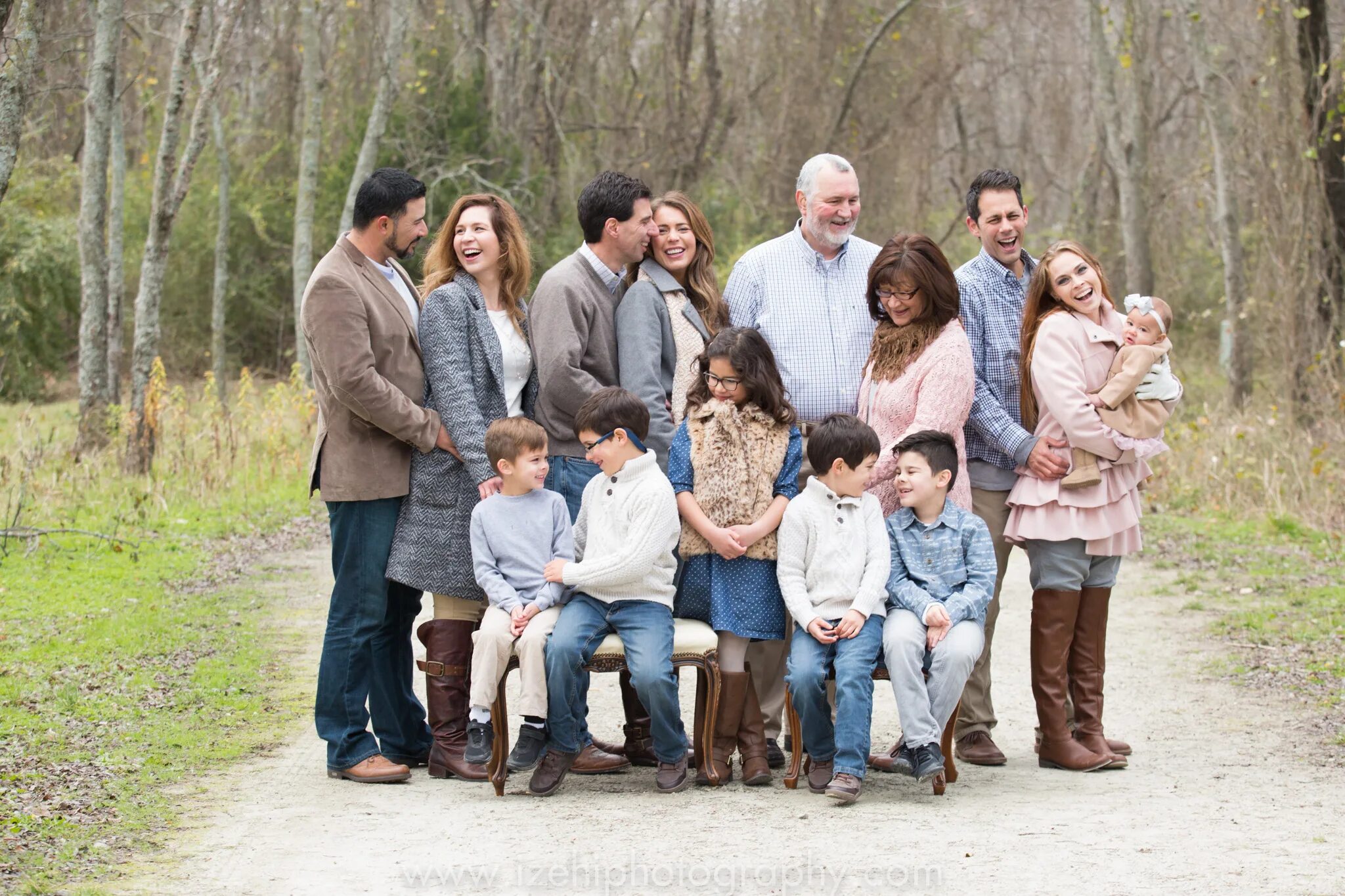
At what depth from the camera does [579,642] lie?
5.07 metres

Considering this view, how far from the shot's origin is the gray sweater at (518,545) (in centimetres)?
524

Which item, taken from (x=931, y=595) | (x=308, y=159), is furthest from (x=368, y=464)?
(x=308, y=159)

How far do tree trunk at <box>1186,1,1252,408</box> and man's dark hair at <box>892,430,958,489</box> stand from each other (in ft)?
37.1

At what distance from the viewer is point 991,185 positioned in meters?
5.75

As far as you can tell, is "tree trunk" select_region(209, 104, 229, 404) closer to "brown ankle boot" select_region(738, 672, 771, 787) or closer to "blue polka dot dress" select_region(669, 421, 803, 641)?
"blue polka dot dress" select_region(669, 421, 803, 641)

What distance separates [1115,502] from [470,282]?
2.56m

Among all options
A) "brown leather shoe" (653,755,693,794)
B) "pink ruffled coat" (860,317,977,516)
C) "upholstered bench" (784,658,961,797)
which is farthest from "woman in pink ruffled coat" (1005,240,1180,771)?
"brown leather shoe" (653,755,693,794)

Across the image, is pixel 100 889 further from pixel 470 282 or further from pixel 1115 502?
pixel 1115 502

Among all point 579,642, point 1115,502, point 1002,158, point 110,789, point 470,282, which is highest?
point 1002,158

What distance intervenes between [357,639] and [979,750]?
239 centimetres

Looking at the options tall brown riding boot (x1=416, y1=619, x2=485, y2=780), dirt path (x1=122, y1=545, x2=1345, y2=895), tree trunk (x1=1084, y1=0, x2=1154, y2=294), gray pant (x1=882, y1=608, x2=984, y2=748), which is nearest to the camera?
dirt path (x1=122, y1=545, x2=1345, y2=895)

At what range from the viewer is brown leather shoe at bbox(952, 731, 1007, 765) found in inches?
224

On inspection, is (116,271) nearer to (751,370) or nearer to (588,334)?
(588,334)

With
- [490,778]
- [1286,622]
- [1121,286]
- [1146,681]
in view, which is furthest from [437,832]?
[1121,286]
